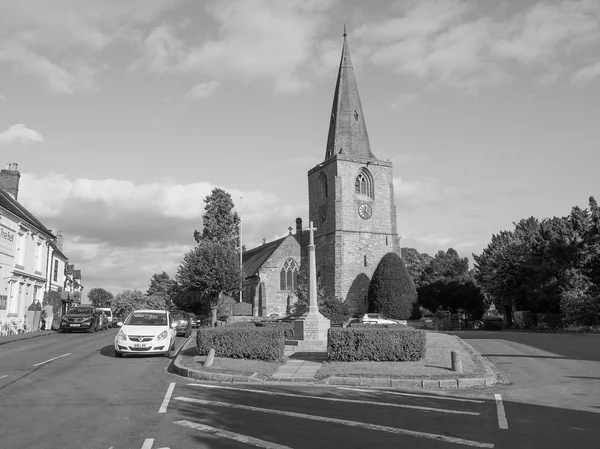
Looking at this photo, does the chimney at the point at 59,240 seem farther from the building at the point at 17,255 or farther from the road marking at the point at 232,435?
the road marking at the point at 232,435

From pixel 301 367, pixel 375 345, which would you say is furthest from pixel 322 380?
pixel 375 345

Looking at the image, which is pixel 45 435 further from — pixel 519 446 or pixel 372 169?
pixel 372 169

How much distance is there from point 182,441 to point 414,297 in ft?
134

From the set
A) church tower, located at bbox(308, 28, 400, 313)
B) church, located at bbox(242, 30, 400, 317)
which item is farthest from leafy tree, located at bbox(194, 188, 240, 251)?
church tower, located at bbox(308, 28, 400, 313)

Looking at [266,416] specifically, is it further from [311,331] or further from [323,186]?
[323,186]

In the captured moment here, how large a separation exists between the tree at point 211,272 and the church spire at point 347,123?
691 inches

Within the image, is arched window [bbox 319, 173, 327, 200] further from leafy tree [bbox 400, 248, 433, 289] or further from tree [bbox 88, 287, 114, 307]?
tree [bbox 88, 287, 114, 307]

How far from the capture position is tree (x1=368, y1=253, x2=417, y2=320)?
4412 centimetres

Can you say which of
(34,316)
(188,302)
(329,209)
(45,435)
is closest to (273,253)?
(329,209)

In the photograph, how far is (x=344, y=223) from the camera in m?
49.0

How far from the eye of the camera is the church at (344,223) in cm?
4838

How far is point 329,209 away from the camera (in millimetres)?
50688

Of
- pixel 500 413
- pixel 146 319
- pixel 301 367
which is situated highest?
pixel 146 319

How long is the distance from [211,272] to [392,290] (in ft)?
52.9
